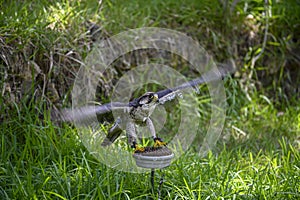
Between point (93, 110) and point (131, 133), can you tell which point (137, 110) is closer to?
point (131, 133)

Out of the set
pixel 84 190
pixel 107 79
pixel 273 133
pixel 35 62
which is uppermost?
pixel 35 62

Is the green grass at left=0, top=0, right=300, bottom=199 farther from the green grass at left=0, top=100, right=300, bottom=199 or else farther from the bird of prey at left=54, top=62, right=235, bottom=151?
the bird of prey at left=54, top=62, right=235, bottom=151

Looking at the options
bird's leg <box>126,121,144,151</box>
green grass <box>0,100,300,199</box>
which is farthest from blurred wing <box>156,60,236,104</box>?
green grass <box>0,100,300,199</box>

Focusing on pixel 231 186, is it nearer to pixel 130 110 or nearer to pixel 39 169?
pixel 130 110

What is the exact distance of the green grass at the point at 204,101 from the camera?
250cm

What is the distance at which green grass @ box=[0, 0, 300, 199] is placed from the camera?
8.21ft

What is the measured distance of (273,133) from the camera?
3.71m

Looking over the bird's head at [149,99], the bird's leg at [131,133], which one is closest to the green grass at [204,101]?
the bird's leg at [131,133]

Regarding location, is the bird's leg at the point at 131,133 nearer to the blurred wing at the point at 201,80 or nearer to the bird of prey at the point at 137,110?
the bird of prey at the point at 137,110

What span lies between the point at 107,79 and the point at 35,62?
1.85 feet

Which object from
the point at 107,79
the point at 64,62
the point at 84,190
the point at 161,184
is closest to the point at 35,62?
the point at 64,62

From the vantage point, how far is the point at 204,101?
151 inches

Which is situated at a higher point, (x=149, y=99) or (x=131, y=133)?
(x=149, y=99)

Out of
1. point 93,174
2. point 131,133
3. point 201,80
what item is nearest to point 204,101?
point 201,80
